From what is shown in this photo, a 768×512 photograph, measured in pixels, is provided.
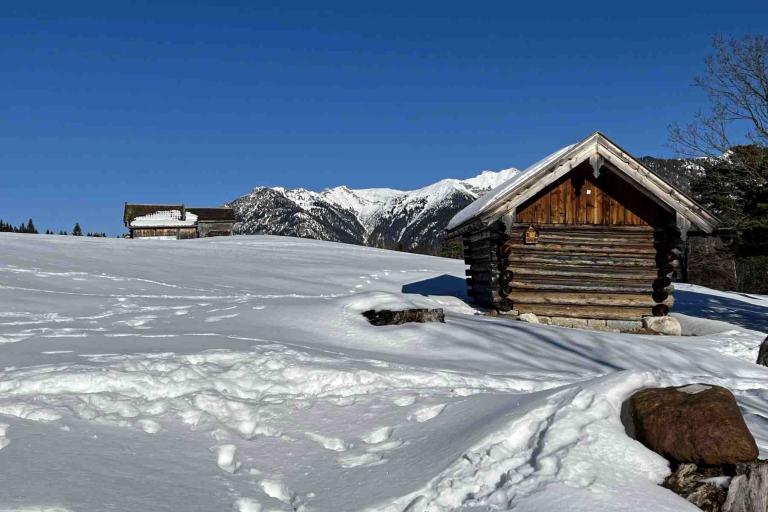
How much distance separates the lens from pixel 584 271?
45.2ft

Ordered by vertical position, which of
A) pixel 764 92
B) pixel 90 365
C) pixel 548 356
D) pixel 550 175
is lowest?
pixel 548 356

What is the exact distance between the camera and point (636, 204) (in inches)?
547

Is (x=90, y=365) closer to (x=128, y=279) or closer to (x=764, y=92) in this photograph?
(x=128, y=279)

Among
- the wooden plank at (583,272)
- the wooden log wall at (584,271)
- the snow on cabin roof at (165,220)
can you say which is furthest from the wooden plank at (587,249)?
the snow on cabin roof at (165,220)

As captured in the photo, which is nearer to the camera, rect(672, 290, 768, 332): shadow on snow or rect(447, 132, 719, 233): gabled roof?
rect(447, 132, 719, 233): gabled roof

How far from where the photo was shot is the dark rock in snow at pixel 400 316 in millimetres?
8930

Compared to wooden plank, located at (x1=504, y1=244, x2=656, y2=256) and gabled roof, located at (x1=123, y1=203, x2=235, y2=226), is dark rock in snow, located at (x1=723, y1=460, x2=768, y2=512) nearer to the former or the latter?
wooden plank, located at (x1=504, y1=244, x2=656, y2=256)

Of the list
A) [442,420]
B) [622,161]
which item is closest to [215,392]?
[442,420]

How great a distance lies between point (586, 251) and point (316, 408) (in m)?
10.3

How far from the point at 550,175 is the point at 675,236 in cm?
330

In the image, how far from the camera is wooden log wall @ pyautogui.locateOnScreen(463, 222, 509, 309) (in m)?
13.8

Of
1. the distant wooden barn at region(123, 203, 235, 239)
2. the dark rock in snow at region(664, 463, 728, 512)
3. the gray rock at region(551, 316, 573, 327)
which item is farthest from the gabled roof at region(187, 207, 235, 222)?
the dark rock in snow at region(664, 463, 728, 512)

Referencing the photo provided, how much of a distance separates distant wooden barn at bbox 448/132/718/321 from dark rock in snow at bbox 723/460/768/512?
1026cm

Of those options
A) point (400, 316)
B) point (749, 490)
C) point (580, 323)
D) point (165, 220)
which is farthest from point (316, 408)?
point (165, 220)
